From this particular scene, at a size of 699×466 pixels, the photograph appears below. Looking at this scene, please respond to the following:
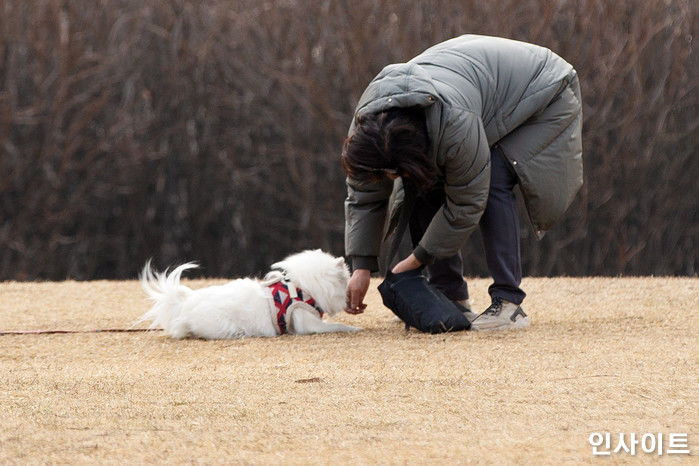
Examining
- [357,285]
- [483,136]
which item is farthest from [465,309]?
[483,136]

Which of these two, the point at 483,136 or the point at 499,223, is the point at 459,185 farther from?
the point at 499,223

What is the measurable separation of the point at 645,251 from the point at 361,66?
294 cm

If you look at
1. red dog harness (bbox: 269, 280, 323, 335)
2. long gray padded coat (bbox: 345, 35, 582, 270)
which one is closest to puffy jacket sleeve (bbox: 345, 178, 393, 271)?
long gray padded coat (bbox: 345, 35, 582, 270)

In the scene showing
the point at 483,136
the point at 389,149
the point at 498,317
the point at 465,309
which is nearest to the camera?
the point at 389,149

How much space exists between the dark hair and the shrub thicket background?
493cm

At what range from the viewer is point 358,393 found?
3.46 meters

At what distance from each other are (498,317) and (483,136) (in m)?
0.91

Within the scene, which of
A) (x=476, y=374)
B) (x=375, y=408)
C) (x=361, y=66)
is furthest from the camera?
(x=361, y=66)

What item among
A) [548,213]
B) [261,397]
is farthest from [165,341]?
[548,213]

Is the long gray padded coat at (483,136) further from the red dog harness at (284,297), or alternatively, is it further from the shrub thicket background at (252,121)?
the shrub thicket background at (252,121)

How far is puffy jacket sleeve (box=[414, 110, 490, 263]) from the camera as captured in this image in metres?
4.11

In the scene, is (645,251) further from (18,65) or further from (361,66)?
(18,65)

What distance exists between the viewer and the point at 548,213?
4652 millimetres

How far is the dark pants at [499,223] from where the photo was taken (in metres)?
4.62
